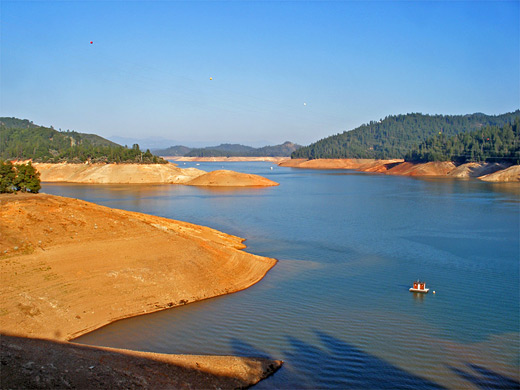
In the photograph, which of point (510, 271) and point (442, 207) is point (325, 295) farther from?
point (442, 207)

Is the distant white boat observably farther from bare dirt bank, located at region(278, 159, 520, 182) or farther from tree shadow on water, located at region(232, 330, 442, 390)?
bare dirt bank, located at region(278, 159, 520, 182)

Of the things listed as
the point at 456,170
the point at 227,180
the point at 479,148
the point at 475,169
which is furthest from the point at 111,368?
the point at 479,148

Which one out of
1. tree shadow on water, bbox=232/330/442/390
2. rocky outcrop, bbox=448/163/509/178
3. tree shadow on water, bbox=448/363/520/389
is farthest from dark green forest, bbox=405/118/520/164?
tree shadow on water, bbox=232/330/442/390

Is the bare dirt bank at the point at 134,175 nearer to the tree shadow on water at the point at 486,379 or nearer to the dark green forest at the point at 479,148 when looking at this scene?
the dark green forest at the point at 479,148

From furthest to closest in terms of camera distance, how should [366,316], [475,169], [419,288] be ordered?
[475,169] → [419,288] → [366,316]

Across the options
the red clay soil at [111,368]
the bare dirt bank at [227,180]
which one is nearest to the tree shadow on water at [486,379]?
the red clay soil at [111,368]

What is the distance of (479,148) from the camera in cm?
13350

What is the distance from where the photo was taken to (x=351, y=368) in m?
13.4

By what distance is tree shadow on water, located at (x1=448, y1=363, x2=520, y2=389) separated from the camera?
12.5 m

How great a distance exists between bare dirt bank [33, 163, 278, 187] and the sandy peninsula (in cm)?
6749

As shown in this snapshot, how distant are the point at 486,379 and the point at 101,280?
14664 mm

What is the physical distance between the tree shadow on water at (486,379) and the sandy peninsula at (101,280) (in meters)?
5.44

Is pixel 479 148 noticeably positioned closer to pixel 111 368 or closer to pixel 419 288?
pixel 419 288

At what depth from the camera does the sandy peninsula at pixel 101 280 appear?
12188mm
